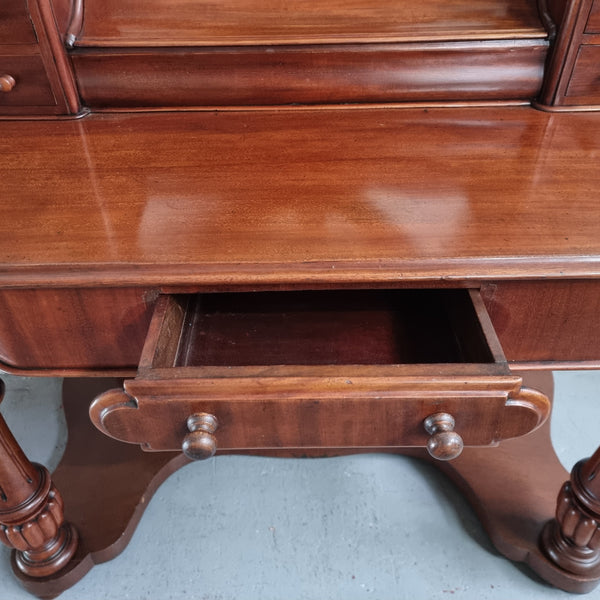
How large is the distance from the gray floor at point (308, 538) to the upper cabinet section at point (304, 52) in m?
0.65

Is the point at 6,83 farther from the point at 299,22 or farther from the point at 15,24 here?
the point at 299,22

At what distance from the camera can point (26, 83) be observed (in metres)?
0.75

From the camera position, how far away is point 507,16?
75cm

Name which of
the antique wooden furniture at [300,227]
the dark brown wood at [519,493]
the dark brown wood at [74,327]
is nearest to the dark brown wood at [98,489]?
the antique wooden furniture at [300,227]

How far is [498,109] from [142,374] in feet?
1.83

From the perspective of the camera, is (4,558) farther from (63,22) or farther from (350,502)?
(63,22)

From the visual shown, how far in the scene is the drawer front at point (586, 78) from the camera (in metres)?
0.73

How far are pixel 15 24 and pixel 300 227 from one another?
454 millimetres

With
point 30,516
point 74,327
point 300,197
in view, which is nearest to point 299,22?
point 300,197

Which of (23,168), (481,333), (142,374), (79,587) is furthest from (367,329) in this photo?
(79,587)

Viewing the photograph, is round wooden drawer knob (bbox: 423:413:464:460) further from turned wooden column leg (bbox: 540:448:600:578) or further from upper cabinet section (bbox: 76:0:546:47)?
upper cabinet section (bbox: 76:0:546:47)

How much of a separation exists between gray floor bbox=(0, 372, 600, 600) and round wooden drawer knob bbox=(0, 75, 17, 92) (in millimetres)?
676

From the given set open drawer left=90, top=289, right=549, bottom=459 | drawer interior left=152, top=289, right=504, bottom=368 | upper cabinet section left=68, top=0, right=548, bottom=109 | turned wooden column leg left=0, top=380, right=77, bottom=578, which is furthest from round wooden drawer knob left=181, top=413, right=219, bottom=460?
upper cabinet section left=68, top=0, right=548, bottom=109

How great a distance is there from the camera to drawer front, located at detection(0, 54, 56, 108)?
732mm
